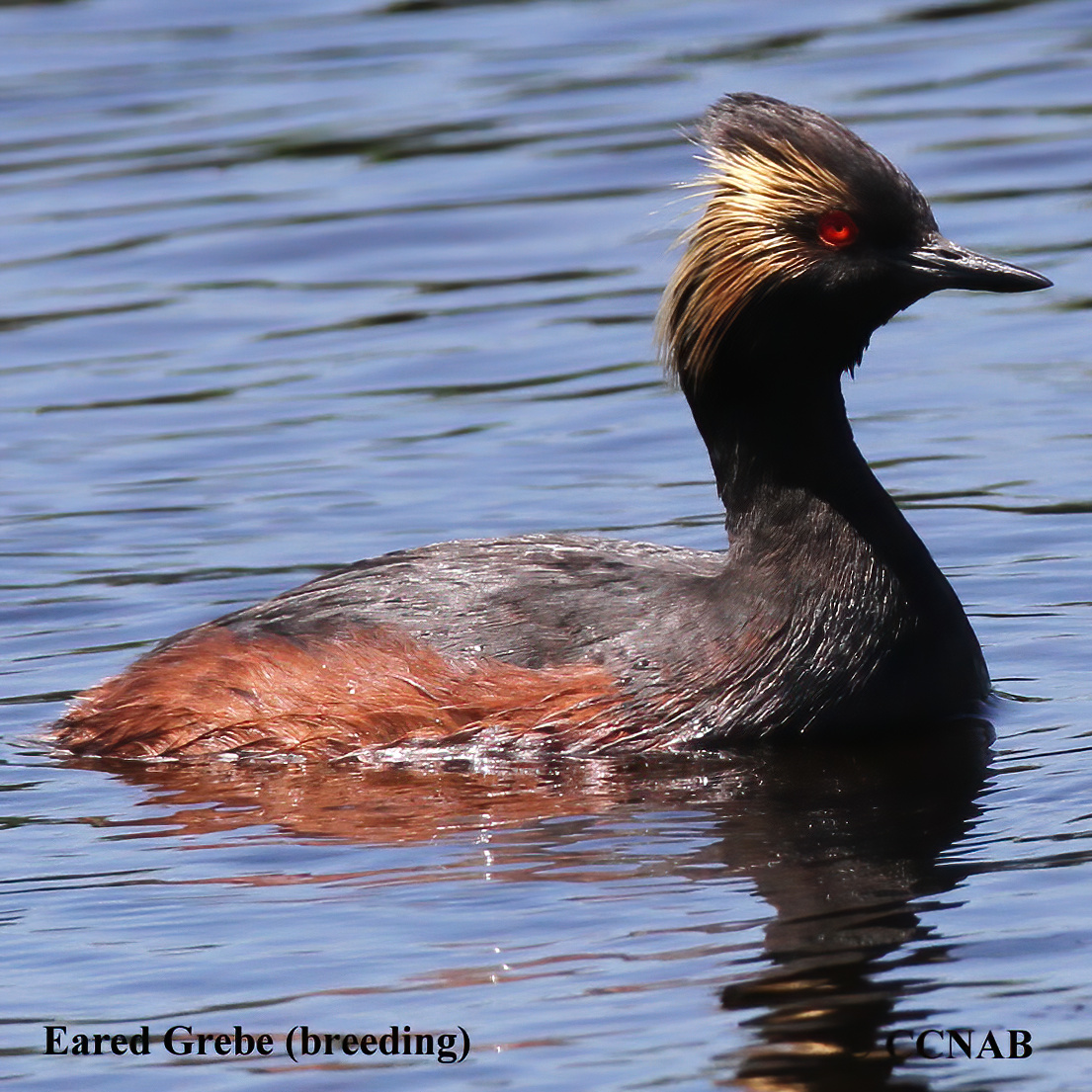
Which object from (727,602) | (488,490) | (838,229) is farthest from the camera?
(488,490)

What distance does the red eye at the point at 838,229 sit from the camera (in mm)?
10875

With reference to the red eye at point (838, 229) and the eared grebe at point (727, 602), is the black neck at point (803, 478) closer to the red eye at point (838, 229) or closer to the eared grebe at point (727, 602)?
the eared grebe at point (727, 602)

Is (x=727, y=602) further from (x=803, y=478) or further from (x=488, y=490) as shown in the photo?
(x=488, y=490)

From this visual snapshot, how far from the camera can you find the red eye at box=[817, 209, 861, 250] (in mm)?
10875

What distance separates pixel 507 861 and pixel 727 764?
1452mm

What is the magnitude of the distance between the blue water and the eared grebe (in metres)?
0.25

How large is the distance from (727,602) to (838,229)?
1684 mm

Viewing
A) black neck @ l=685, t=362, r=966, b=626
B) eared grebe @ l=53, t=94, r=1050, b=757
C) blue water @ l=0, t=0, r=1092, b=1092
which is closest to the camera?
blue water @ l=0, t=0, r=1092, b=1092

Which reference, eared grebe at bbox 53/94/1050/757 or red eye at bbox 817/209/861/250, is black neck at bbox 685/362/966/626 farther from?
red eye at bbox 817/209/861/250

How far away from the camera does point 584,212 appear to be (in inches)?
810

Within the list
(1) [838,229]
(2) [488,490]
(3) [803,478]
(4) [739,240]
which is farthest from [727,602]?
(2) [488,490]

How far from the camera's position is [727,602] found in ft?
36.4

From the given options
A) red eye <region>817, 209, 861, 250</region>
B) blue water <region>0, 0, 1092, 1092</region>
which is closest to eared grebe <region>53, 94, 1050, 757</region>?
red eye <region>817, 209, 861, 250</region>

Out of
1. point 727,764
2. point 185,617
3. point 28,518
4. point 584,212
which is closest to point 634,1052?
point 727,764
